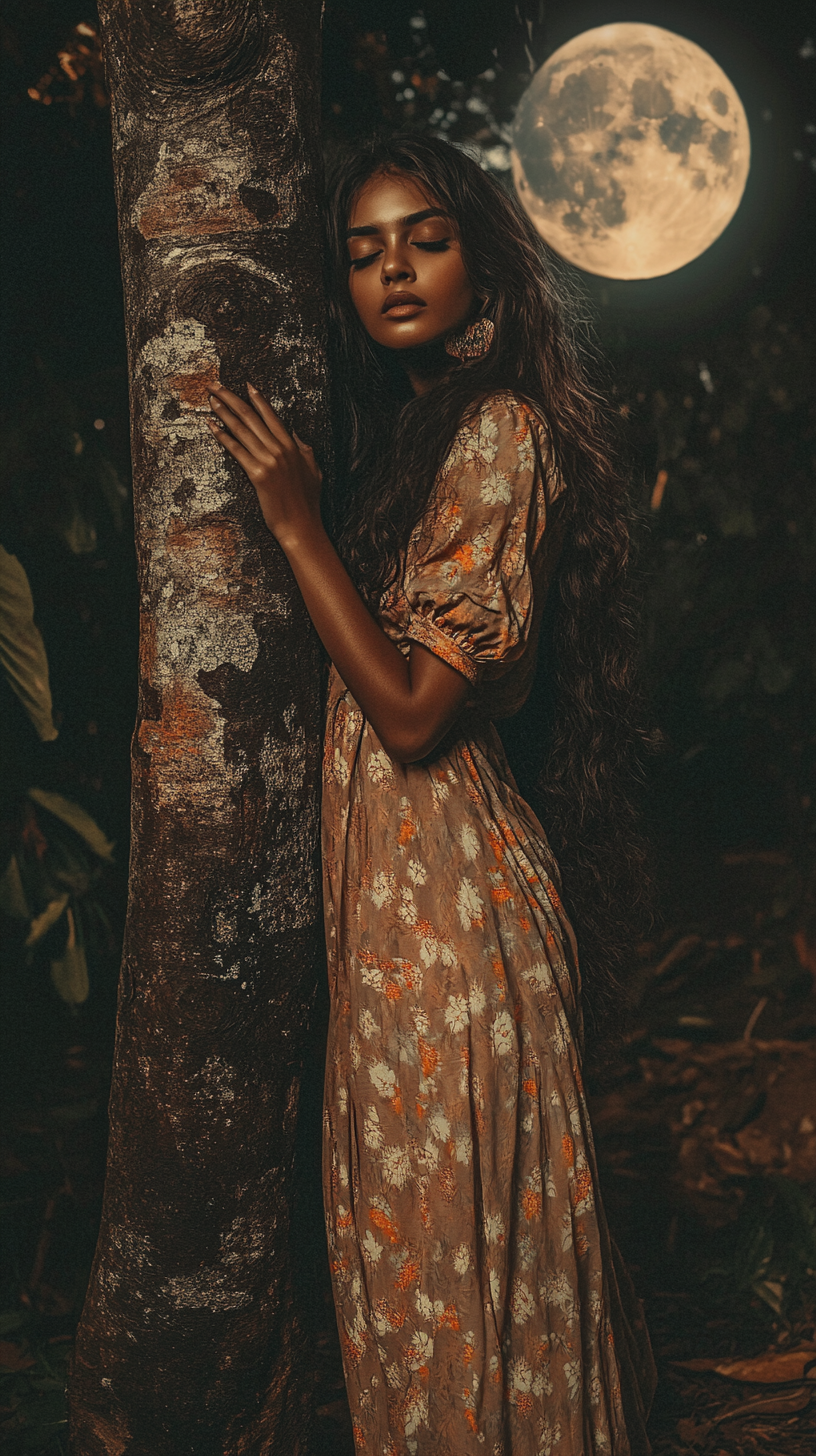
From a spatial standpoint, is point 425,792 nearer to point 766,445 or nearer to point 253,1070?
point 253,1070

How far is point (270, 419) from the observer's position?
1584 mm

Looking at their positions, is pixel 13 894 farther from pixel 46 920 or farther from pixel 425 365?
pixel 425 365

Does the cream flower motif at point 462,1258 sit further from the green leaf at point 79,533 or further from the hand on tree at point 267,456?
the green leaf at point 79,533

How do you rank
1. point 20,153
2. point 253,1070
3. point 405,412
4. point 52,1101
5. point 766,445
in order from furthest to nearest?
point 766,445 < point 52,1101 < point 20,153 < point 405,412 < point 253,1070

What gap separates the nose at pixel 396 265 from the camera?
5.69ft

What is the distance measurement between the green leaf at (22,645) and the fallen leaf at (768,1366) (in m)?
2.17

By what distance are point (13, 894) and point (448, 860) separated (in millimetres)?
1629

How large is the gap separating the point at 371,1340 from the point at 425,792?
0.85 meters

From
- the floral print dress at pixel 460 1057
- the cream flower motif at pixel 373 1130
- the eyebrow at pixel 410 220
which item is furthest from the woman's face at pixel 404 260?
the cream flower motif at pixel 373 1130

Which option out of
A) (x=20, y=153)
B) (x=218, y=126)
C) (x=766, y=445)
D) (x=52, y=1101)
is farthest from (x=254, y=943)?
(x=766, y=445)

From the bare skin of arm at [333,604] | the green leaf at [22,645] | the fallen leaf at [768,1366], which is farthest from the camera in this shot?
the fallen leaf at [768,1366]

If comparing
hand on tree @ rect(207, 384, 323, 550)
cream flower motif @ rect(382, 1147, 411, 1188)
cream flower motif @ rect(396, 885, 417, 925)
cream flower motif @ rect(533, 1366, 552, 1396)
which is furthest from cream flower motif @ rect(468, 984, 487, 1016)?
hand on tree @ rect(207, 384, 323, 550)

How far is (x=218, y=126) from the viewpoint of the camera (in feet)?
5.19

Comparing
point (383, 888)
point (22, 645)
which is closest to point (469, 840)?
point (383, 888)
